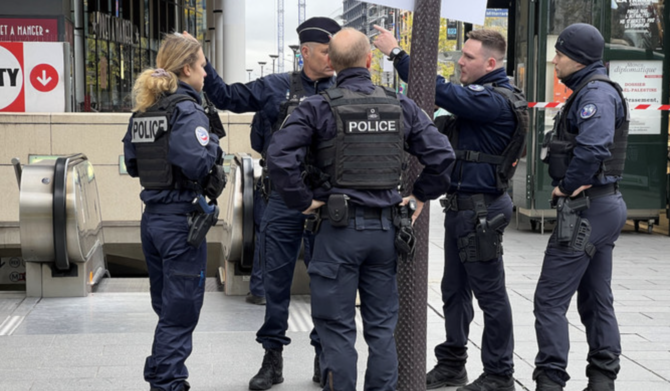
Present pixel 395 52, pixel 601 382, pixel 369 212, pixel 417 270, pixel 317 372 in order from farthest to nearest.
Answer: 1. pixel 317 372
2. pixel 601 382
3. pixel 395 52
4. pixel 417 270
5. pixel 369 212

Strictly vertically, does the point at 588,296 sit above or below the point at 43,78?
below

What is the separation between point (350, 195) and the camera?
410 centimetres

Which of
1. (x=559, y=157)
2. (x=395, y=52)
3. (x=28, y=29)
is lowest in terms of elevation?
(x=559, y=157)

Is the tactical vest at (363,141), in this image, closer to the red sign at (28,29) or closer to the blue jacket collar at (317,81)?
the blue jacket collar at (317,81)

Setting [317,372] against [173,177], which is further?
[317,372]

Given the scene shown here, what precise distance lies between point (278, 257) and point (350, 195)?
1.15 metres

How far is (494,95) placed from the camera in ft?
16.1

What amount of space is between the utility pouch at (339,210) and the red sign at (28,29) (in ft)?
53.4

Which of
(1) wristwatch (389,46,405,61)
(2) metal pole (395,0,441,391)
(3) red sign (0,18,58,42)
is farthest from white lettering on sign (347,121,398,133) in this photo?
(3) red sign (0,18,58,42)

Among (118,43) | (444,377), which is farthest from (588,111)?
(118,43)

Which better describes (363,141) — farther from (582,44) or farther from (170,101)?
(582,44)

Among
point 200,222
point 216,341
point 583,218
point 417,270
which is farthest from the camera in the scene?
point 216,341

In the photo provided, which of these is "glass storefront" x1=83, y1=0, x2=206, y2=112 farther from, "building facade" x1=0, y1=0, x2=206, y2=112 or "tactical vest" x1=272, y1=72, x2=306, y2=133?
"tactical vest" x1=272, y1=72, x2=306, y2=133

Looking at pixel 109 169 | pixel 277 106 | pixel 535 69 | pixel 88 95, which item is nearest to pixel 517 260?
pixel 535 69
